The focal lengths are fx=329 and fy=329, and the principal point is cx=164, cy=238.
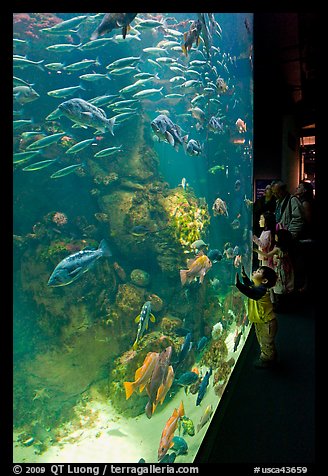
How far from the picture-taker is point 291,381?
3451 millimetres

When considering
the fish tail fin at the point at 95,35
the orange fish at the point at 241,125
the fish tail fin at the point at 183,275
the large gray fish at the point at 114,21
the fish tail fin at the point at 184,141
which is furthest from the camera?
the orange fish at the point at 241,125

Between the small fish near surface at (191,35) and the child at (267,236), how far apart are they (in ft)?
6.92

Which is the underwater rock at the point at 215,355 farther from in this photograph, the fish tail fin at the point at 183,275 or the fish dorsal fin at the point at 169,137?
the fish dorsal fin at the point at 169,137

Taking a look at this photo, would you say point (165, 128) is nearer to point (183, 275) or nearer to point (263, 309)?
point (183, 275)

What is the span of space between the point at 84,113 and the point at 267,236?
100 inches

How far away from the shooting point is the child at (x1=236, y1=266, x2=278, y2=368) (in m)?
3.14

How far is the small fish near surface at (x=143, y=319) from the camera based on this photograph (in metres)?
2.96

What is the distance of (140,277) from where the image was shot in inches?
139

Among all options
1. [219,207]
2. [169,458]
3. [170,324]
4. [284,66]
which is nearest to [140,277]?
[170,324]

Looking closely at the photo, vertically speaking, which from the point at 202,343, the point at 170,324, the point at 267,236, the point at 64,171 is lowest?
the point at 202,343

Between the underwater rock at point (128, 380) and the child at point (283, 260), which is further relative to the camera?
the child at point (283, 260)

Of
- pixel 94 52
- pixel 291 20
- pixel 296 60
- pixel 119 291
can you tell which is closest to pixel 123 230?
pixel 119 291

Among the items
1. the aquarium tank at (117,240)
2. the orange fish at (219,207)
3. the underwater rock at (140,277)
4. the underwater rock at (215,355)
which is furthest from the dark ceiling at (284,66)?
the underwater rock at (215,355)

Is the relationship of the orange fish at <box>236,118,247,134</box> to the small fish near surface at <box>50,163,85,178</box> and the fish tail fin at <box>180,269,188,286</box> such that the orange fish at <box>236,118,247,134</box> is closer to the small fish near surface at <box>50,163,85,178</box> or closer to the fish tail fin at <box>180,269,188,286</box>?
the fish tail fin at <box>180,269,188,286</box>
